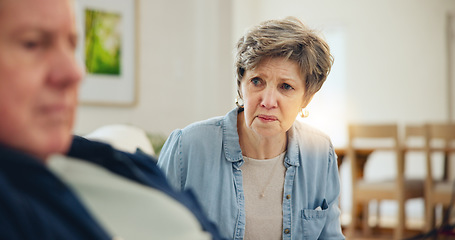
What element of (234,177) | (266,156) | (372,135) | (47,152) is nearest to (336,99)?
(372,135)

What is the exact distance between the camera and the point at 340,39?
6.86 m

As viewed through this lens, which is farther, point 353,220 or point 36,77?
point 353,220

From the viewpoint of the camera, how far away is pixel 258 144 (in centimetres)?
159

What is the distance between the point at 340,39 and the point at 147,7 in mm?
3379

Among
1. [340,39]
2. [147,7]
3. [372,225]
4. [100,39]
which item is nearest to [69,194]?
[100,39]

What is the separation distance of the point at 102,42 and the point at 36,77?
358 centimetres

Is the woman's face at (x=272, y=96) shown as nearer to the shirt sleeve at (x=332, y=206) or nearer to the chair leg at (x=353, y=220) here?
the shirt sleeve at (x=332, y=206)

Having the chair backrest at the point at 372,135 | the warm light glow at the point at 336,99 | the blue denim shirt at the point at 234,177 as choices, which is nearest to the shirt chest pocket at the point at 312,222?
the blue denim shirt at the point at 234,177

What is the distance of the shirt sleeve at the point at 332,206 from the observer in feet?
5.08

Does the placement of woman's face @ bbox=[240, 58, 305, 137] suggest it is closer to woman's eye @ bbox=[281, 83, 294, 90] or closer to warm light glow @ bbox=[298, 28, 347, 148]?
woman's eye @ bbox=[281, 83, 294, 90]

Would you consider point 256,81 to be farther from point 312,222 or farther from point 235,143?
point 312,222

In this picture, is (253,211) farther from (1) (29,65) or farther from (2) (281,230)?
(1) (29,65)

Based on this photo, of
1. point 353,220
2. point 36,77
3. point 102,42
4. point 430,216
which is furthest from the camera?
point 353,220

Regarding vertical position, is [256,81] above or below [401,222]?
above
